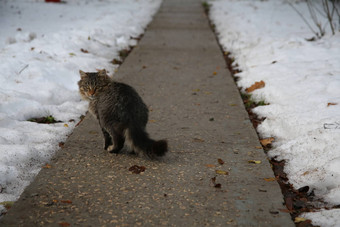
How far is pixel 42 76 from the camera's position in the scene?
6566 millimetres

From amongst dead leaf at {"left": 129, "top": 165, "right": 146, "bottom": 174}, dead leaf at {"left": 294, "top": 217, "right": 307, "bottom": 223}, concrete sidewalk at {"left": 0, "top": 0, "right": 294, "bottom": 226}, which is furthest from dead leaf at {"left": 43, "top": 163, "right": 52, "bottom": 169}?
dead leaf at {"left": 294, "top": 217, "right": 307, "bottom": 223}

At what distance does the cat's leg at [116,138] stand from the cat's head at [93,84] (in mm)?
539

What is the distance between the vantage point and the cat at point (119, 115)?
3.91m

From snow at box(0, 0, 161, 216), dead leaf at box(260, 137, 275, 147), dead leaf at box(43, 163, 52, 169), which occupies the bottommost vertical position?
snow at box(0, 0, 161, 216)

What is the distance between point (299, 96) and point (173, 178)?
9.29 feet

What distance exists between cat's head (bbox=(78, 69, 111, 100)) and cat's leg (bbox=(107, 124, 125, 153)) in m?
0.54

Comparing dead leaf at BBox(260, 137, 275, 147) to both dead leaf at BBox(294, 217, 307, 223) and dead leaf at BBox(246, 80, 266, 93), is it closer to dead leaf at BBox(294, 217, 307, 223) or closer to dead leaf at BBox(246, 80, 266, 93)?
dead leaf at BBox(294, 217, 307, 223)

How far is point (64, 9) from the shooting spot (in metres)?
16.4

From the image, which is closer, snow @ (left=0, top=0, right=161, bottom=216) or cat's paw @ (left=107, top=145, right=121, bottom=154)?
snow @ (left=0, top=0, right=161, bottom=216)

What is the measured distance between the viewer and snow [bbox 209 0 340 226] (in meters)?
3.77

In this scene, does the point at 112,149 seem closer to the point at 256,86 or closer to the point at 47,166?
the point at 47,166

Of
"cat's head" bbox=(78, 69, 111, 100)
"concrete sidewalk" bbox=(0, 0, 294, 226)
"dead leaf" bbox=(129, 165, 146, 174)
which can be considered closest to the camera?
"concrete sidewalk" bbox=(0, 0, 294, 226)

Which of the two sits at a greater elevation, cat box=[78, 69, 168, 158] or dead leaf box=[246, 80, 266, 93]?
cat box=[78, 69, 168, 158]

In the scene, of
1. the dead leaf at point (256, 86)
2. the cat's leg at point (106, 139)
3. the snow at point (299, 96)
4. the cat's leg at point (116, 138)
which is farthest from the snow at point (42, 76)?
the dead leaf at point (256, 86)
